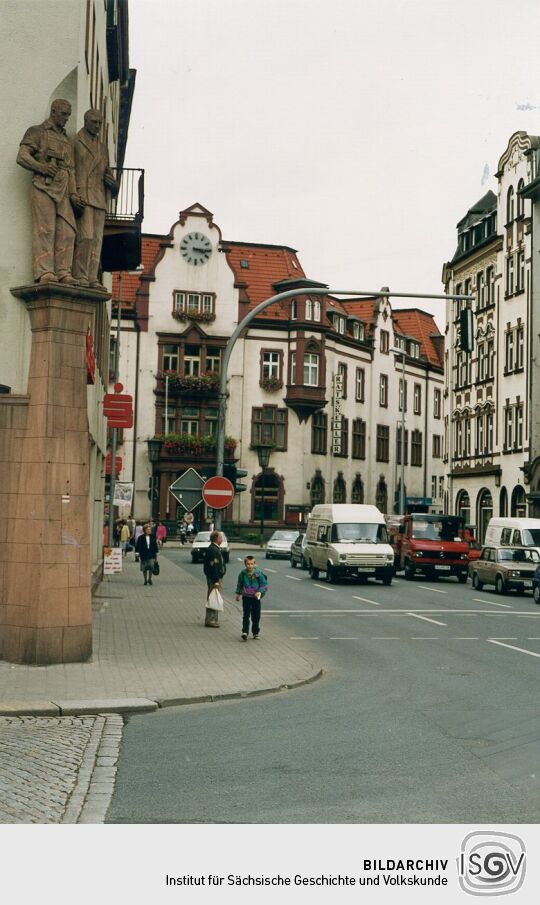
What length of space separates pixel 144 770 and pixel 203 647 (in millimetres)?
9362

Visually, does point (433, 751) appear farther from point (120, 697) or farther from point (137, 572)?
point (137, 572)

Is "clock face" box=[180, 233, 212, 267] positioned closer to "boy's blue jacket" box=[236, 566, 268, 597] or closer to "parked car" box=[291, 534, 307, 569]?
"parked car" box=[291, 534, 307, 569]

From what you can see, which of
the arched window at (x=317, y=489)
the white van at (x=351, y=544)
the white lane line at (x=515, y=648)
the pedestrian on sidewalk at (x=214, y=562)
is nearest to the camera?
the white lane line at (x=515, y=648)

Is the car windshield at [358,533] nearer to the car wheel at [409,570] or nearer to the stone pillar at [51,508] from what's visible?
the car wheel at [409,570]

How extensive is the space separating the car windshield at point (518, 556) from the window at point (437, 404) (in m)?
62.6

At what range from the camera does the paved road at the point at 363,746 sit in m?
7.70

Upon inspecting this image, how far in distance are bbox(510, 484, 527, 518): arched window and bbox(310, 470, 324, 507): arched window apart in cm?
2177

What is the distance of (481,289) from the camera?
63.0m

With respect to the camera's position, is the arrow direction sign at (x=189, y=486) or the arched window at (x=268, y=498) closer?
the arrow direction sign at (x=189, y=486)

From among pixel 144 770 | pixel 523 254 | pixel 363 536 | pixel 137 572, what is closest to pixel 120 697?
pixel 144 770

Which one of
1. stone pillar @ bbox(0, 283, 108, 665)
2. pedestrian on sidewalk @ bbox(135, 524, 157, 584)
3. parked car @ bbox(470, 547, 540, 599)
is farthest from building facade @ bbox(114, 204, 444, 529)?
stone pillar @ bbox(0, 283, 108, 665)
